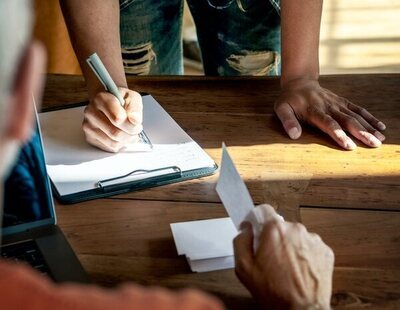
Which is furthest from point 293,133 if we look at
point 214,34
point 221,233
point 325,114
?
point 214,34

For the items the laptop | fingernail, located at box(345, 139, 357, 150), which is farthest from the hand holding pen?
fingernail, located at box(345, 139, 357, 150)

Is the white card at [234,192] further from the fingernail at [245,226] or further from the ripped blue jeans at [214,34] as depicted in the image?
Answer: the ripped blue jeans at [214,34]

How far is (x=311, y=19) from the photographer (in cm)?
148

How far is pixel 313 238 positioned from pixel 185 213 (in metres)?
0.24

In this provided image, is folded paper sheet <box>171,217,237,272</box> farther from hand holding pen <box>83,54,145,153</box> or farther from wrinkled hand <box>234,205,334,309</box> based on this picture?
hand holding pen <box>83,54,145,153</box>

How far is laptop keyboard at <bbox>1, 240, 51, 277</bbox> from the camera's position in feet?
3.12

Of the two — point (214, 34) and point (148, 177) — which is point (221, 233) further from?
point (214, 34)

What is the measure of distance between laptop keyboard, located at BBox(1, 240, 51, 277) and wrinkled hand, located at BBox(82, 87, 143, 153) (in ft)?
1.01

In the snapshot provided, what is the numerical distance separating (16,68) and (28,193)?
58 cm

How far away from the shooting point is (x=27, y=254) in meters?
0.98

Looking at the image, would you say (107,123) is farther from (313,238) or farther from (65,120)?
(313,238)

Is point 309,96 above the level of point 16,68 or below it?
below

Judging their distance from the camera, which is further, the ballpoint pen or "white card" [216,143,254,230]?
the ballpoint pen

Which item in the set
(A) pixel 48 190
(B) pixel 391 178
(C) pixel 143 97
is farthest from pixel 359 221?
(C) pixel 143 97
